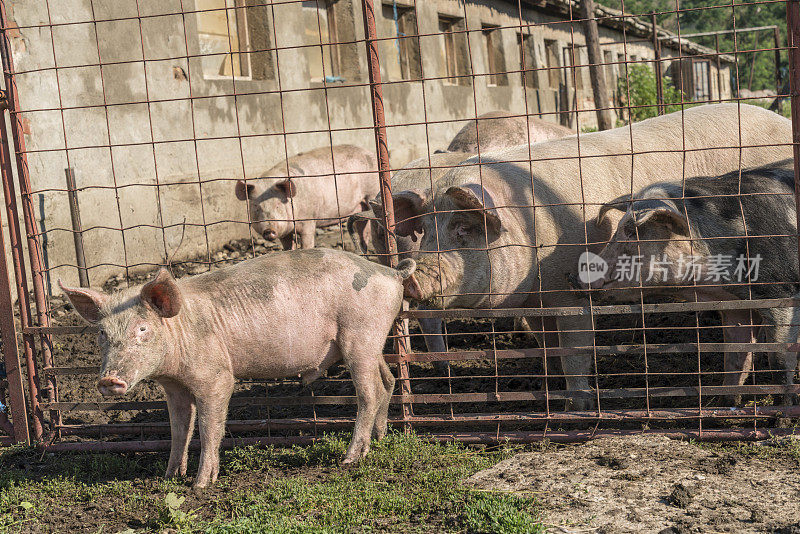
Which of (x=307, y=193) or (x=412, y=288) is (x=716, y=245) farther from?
(x=307, y=193)

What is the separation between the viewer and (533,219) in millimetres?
5027

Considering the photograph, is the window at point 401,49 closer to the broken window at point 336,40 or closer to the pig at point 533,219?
the broken window at point 336,40

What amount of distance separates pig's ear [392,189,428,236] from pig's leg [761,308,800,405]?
6.82 feet

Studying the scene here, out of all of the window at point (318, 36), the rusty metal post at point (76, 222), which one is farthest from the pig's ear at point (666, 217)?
the window at point (318, 36)

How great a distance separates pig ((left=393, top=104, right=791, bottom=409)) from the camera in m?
4.78

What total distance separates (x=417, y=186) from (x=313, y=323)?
2.18 metres

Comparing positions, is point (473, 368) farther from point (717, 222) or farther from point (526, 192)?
point (717, 222)

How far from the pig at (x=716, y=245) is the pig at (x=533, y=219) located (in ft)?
0.68

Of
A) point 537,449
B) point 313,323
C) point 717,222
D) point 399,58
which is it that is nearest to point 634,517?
point 537,449

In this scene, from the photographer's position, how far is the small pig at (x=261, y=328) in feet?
13.4

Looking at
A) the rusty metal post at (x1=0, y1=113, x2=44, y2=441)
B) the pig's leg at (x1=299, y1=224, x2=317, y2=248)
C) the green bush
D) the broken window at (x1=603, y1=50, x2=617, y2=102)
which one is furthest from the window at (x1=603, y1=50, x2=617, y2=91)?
the rusty metal post at (x1=0, y1=113, x2=44, y2=441)

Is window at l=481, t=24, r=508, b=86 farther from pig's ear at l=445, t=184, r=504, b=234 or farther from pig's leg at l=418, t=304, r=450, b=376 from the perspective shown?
pig's ear at l=445, t=184, r=504, b=234

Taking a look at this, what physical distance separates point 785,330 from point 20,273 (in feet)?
14.2

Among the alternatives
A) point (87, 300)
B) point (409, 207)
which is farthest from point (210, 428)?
point (409, 207)
